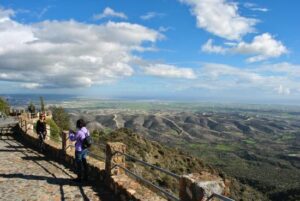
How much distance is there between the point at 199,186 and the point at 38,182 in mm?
7754

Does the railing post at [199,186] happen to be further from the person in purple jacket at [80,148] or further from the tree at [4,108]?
the tree at [4,108]

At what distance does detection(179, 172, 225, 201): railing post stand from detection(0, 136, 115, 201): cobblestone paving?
3.93 metres

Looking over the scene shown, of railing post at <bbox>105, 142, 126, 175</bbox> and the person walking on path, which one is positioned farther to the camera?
the person walking on path

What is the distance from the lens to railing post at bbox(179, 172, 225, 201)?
735 cm

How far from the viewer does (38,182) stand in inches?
530

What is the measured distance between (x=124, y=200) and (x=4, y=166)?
25.6 feet

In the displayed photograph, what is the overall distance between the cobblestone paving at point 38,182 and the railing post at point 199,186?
12.9 feet

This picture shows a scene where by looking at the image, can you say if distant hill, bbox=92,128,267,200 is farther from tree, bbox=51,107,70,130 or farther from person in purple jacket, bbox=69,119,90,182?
person in purple jacket, bbox=69,119,90,182

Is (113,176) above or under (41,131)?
under

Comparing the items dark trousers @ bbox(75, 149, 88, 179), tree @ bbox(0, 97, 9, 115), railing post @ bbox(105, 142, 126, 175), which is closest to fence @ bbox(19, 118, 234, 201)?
railing post @ bbox(105, 142, 126, 175)

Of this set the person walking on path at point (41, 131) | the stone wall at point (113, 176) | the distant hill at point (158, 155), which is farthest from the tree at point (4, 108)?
the stone wall at point (113, 176)

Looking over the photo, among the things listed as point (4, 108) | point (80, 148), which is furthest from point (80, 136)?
point (4, 108)

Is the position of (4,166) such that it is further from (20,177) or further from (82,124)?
(82,124)

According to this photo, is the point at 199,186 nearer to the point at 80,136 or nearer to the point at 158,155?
the point at 80,136
